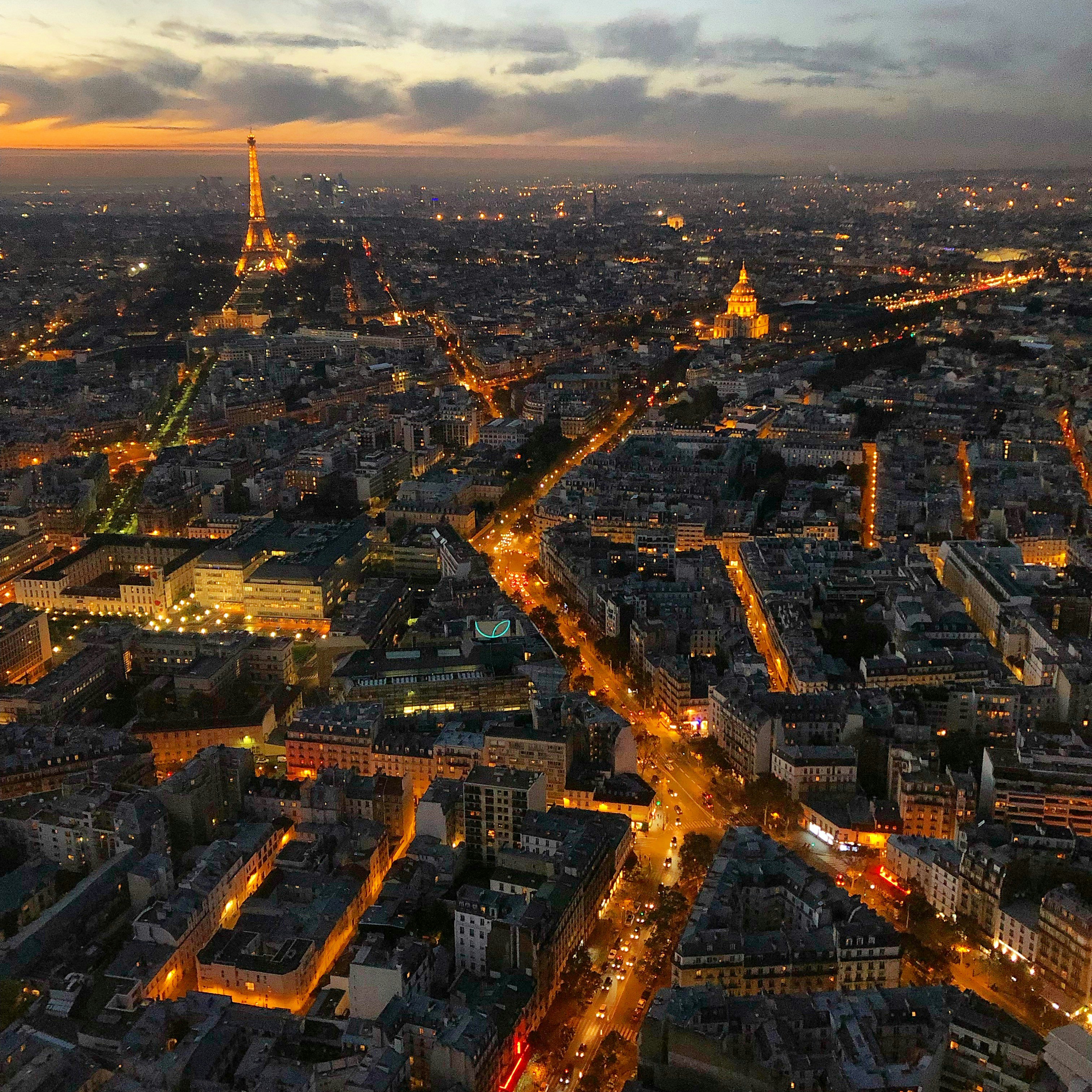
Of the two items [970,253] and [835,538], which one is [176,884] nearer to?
[835,538]

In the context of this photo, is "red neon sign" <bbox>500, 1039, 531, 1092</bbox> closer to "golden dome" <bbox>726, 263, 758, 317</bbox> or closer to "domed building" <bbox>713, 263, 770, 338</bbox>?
"domed building" <bbox>713, 263, 770, 338</bbox>

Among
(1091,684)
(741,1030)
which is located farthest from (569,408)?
(741,1030)

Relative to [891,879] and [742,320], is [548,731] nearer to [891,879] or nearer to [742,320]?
[891,879]

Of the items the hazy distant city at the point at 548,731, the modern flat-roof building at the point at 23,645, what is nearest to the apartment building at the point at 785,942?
the hazy distant city at the point at 548,731

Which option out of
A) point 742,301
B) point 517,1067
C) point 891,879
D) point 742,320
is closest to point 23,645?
point 517,1067

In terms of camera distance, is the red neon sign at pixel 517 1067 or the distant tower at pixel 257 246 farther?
the distant tower at pixel 257 246

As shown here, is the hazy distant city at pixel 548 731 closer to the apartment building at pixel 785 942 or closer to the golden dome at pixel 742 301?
the apartment building at pixel 785 942
